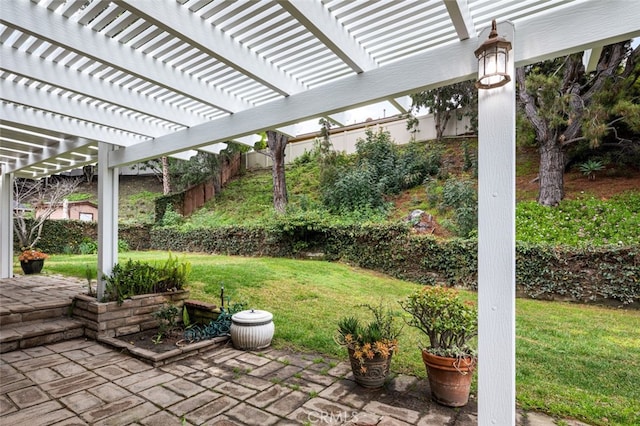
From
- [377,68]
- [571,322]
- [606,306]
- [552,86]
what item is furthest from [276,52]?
[552,86]

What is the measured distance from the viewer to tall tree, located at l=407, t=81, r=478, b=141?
38.5 ft

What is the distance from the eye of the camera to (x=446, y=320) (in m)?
2.78

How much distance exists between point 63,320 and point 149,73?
3730mm

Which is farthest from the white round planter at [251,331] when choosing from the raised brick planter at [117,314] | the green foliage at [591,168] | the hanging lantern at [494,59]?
the green foliage at [591,168]

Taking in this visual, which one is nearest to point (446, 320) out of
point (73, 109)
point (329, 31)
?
point (329, 31)

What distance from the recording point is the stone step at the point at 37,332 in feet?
12.6

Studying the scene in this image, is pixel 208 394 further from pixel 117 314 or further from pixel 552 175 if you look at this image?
pixel 552 175

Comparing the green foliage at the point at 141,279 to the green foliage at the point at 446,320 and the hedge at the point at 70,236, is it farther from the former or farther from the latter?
the hedge at the point at 70,236

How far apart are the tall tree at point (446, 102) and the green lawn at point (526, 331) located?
24.4ft

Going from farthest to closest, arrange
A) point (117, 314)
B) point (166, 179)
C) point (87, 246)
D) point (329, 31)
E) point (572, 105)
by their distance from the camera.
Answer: point (166, 179) < point (87, 246) < point (572, 105) < point (117, 314) < point (329, 31)

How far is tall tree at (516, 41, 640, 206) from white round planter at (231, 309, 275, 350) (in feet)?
24.5

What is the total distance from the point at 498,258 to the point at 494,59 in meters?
1.10

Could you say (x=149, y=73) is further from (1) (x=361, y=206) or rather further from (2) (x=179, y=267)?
(1) (x=361, y=206)

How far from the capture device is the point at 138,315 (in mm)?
4496
